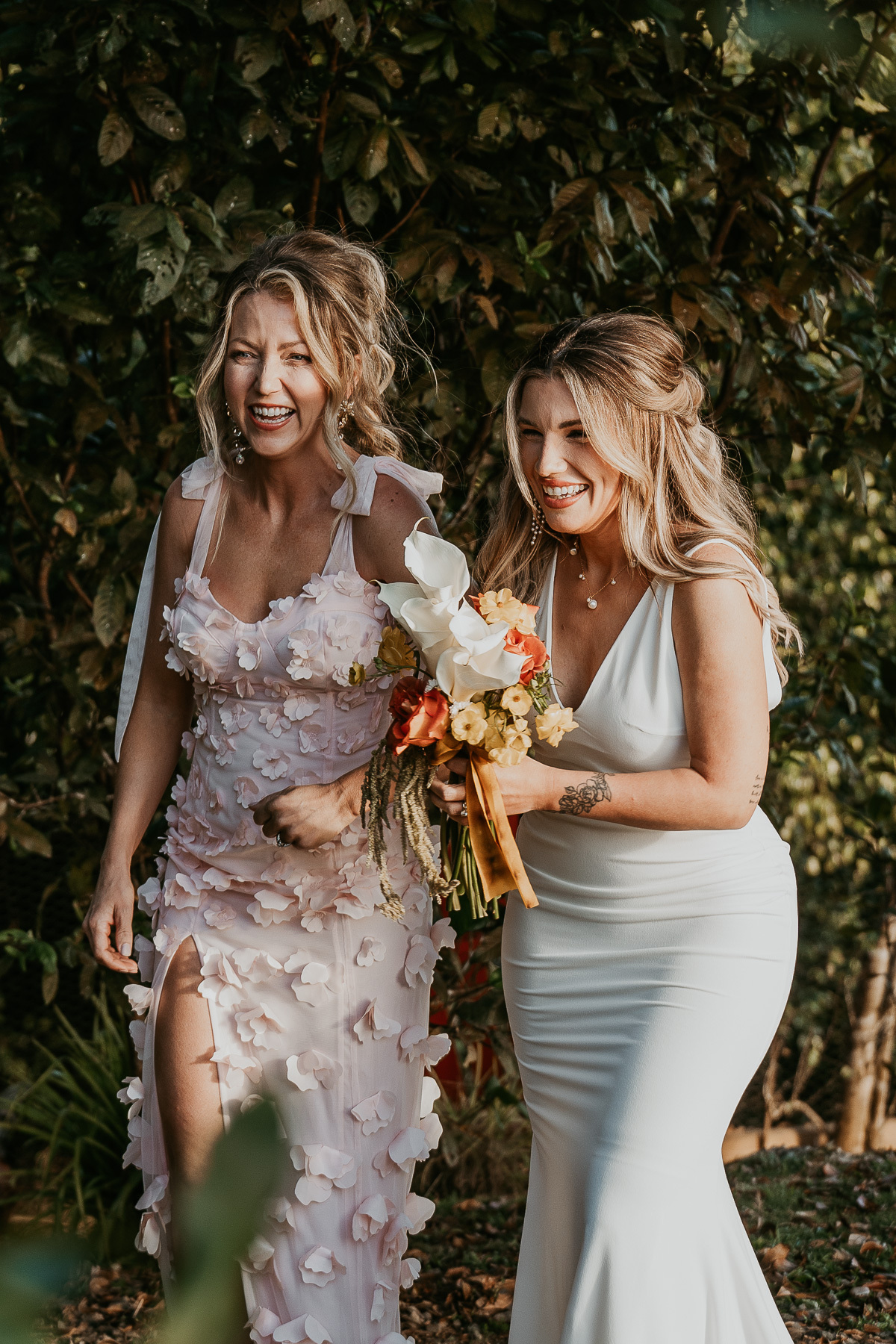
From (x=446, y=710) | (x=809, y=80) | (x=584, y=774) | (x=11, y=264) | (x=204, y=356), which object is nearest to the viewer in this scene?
(x=446, y=710)

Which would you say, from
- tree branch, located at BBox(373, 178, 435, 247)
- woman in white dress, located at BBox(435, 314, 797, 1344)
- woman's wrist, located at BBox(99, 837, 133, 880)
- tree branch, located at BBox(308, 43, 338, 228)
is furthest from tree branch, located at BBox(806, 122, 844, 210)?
woman's wrist, located at BBox(99, 837, 133, 880)

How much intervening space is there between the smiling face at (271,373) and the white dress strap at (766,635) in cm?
71

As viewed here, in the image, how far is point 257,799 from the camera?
2.31 m

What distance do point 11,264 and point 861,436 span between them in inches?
80.5

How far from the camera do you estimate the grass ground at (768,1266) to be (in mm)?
3141

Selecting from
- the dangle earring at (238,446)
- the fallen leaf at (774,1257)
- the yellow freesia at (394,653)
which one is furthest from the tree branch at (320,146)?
the fallen leaf at (774,1257)

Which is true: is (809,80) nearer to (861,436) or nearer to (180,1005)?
(861,436)

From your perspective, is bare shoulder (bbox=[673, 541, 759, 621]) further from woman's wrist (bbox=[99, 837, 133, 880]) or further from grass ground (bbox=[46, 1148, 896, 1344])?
grass ground (bbox=[46, 1148, 896, 1344])

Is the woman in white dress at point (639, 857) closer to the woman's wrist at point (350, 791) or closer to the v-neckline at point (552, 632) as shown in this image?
the v-neckline at point (552, 632)

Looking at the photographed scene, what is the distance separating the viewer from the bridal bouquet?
1917mm

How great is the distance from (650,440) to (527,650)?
489mm

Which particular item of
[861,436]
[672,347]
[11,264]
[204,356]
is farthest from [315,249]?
[861,436]

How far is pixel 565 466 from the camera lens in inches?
86.0

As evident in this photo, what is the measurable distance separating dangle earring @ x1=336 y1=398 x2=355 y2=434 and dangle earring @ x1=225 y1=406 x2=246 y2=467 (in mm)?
198
